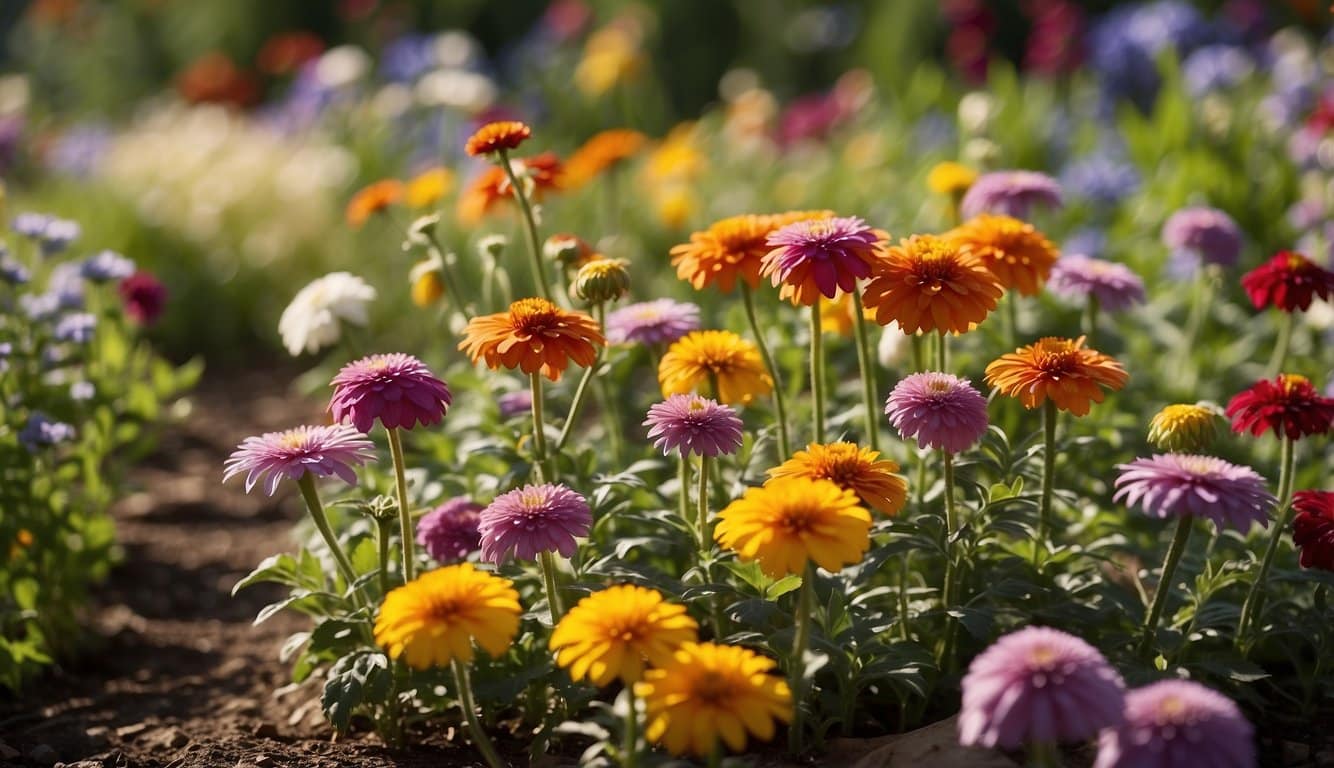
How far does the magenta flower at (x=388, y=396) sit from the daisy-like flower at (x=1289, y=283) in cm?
152

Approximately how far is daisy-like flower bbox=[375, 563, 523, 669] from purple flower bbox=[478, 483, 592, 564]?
0.11 m

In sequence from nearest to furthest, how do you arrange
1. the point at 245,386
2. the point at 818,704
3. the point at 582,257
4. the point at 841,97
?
the point at 818,704, the point at 582,257, the point at 245,386, the point at 841,97

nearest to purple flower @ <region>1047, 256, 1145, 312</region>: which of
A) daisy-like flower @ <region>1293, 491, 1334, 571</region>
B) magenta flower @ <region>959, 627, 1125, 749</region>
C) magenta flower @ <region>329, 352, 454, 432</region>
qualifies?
daisy-like flower @ <region>1293, 491, 1334, 571</region>

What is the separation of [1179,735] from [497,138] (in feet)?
4.88

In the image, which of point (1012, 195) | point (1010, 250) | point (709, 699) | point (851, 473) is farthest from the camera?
point (1012, 195)

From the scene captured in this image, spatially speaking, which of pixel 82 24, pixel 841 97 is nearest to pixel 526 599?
pixel 841 97

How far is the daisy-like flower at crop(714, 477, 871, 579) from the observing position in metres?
1.79

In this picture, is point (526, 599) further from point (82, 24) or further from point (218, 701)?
point (82, 24)

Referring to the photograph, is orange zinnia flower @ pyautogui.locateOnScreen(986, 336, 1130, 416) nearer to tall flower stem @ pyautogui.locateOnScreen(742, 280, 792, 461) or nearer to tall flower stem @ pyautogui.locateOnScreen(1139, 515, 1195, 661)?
tall flower stem @ pyautogui.locateOnScreen(1139, 515, 1195, 661)

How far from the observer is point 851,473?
6.47ft

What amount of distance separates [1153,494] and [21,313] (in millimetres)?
2442

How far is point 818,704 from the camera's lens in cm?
230

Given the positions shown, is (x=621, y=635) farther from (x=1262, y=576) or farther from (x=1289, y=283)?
(x=1289, y=283)

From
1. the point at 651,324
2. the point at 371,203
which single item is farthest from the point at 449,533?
the point at 371,203
